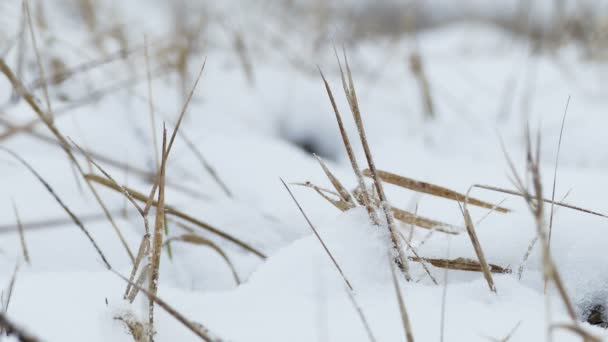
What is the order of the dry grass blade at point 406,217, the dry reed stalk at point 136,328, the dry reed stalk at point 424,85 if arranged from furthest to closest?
the dry reed stalk at point 424,85 < the dry grass blade at point 406,217 < the dry reed stalk at point 136,328

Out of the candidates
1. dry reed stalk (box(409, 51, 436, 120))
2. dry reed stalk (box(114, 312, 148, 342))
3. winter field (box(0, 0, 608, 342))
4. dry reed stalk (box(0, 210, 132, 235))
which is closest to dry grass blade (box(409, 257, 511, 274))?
winter field (box(0, 0, 608, 342))

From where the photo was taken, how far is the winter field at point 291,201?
0.41m

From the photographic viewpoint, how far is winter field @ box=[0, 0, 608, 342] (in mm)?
412

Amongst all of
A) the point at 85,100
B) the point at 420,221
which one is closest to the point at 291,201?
the point at 420,221

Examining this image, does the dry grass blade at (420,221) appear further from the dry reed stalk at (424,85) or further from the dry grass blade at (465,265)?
the dry reed stalk at (424,85)

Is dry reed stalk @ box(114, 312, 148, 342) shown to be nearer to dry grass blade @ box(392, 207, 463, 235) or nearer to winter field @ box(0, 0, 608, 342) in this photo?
winter field @ box(0, 0, 608, 342)

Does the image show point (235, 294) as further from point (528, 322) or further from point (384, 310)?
point (528, 322)

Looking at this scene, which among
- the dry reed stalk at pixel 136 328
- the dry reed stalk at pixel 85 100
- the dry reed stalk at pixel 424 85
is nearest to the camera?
the dry reed stalk at pixel 136 328

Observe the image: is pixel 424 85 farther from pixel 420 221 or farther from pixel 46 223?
pixel 46 223

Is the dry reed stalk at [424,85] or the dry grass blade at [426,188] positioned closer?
the dry grass blade at [426,188]

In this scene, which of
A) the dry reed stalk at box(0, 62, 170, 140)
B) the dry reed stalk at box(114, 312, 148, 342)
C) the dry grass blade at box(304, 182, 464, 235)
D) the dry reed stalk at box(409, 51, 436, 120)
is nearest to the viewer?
the dry reed stalk at box(114, 312, 148, 342)

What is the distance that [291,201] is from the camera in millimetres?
771

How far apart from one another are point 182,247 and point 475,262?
36 cm

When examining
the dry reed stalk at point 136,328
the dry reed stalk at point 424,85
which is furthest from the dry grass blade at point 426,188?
the dry reed stalk at point 424,85
